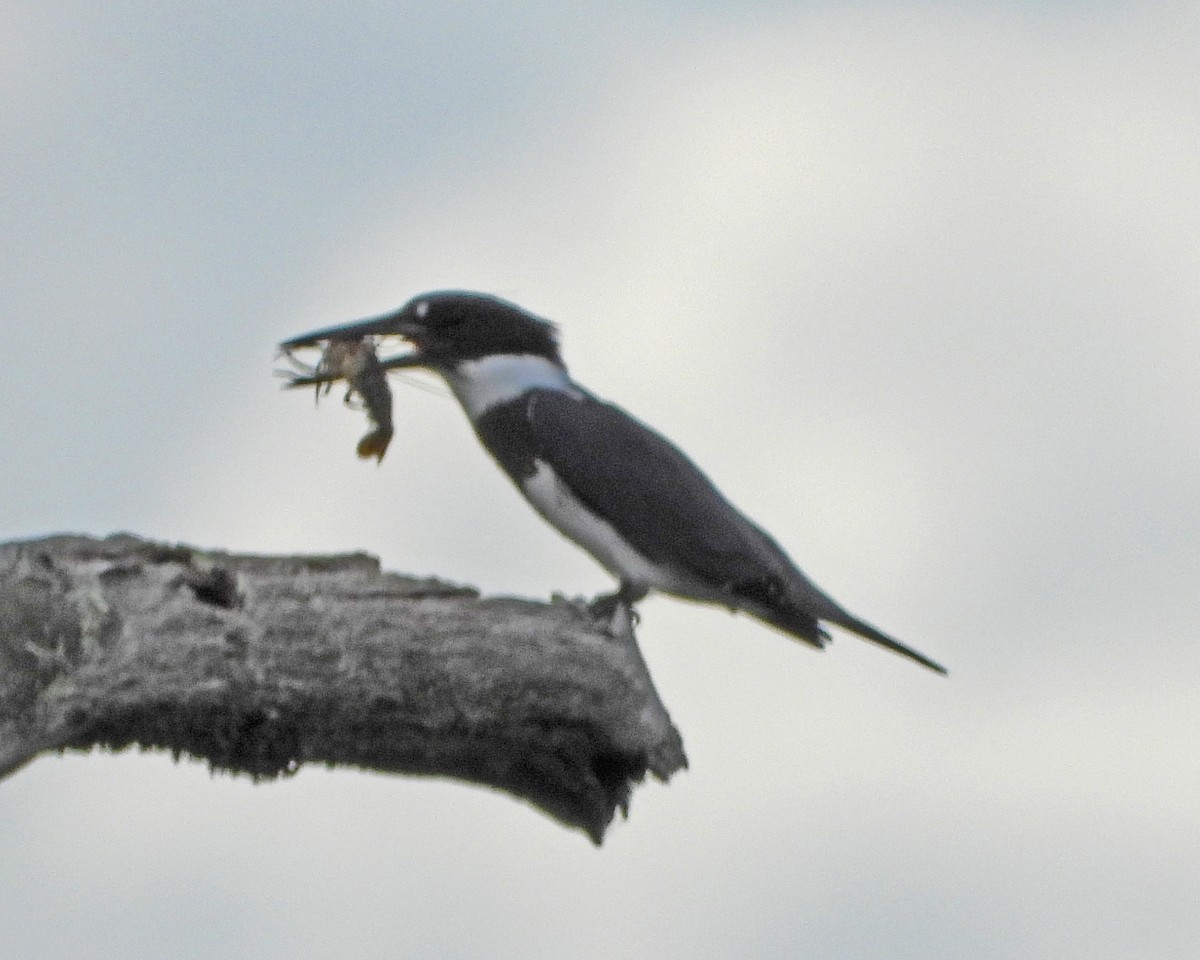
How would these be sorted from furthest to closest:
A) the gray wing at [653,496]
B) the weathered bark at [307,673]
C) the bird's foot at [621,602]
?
the gray wing at [653,496] → the bird's foot at [621,602] → the weathered bark at [307,673]

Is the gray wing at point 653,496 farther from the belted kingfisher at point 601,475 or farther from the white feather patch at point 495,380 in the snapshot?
the white feather patch at point 495,380

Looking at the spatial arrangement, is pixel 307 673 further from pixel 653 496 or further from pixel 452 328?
pixel 452 328

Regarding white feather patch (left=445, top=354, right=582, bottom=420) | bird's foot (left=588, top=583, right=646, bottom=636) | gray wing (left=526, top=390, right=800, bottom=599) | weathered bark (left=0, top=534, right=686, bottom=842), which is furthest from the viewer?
white feather patch (left=445, top=354, right=582, bottom=420)

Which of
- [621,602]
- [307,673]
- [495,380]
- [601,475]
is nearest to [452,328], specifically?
[495,380]

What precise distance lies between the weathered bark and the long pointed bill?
276cm

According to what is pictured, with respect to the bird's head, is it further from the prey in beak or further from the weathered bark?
the weathered bark

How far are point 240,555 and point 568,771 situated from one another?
0.94m

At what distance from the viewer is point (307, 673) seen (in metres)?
4.77

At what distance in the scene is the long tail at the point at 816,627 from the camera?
24.3 ft

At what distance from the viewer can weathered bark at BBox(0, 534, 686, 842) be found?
4.71 meters

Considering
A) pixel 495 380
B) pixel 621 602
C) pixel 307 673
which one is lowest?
pixel 307 673

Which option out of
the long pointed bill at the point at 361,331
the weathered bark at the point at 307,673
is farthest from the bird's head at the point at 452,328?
the weathered bark at the point at 307,673

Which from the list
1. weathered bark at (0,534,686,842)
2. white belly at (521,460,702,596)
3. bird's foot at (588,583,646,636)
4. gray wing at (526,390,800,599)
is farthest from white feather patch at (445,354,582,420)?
weathered bark at (0,534,686,842)

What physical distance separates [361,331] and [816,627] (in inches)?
81.9
